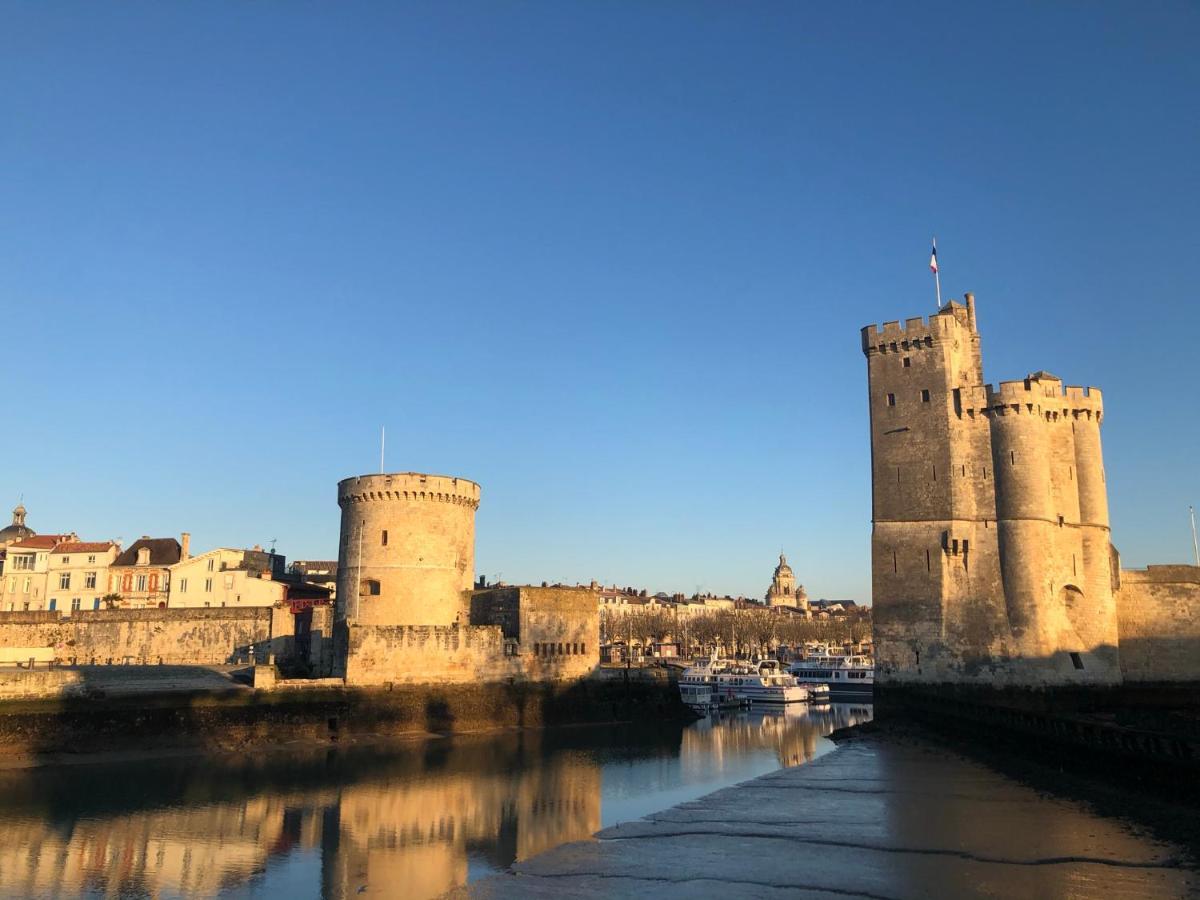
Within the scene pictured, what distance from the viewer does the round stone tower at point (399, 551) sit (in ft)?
120

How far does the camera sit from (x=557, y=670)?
124 ft

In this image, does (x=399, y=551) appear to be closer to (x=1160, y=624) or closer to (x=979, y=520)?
(x=979, y=520)

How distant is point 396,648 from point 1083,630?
1003 inches

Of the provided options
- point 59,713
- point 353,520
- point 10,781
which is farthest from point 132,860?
point 353,520

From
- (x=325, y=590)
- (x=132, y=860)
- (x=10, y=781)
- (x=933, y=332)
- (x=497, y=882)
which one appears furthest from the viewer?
(x=325, y=590)

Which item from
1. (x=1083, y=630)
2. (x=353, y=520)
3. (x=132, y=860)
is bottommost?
(x=132, y=860)

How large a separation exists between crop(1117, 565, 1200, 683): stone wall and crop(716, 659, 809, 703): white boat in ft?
77.7

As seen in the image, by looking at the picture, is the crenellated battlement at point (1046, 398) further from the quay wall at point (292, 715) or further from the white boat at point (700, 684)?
the white boat at point (700, 684)

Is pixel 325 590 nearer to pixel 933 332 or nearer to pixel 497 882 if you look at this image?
pixel 933 332

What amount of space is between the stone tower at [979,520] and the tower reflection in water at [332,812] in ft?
21.8

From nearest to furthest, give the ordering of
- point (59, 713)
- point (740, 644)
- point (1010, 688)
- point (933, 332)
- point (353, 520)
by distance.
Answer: point (59, 713), point (1010, 688), point (933, 332), point (353, 520), point (740, 644)

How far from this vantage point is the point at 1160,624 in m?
33.4

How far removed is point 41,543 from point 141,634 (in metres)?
16.5

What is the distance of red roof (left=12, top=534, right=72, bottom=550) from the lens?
158ft
